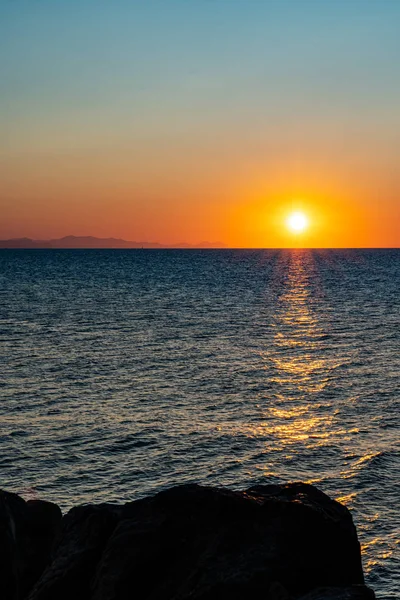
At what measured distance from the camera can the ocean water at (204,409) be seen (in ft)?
94.6

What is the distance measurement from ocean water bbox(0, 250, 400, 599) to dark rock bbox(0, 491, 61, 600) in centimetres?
846

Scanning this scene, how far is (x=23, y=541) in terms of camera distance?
57.8 ft

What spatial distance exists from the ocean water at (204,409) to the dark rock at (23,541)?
8459 millimetres

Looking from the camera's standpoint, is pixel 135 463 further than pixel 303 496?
Yes

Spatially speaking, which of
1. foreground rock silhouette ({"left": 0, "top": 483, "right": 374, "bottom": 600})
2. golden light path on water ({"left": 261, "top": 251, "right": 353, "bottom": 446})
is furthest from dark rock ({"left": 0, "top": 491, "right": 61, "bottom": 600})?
golden light path on water ({"left": 261, "top": 251, "right": 353, "bottom": 446})

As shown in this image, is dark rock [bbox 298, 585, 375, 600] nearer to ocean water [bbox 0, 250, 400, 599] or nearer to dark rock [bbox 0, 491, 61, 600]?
dark rock [bbox 0, 491, 61, 600]

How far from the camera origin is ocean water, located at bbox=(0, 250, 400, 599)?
2883 centimetres

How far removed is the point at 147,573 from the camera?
47.2ft

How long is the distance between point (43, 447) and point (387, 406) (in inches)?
770

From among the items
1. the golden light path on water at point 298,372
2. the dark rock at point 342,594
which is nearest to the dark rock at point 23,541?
the dark rock at point 342,594

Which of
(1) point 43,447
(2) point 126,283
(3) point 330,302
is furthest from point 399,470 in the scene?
(2) point 126,283

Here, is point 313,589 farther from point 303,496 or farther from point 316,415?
point 316,415

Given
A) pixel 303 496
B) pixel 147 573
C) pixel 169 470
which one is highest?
pixel 303 496

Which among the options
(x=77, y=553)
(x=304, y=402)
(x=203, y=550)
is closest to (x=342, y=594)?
(x=203, y=550)
